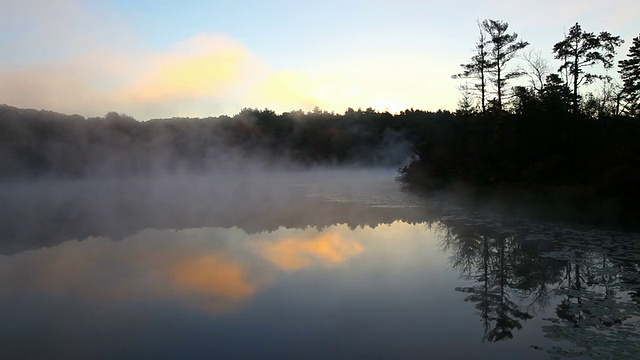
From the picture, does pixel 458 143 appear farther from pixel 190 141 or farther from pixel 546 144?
pixel 190 141

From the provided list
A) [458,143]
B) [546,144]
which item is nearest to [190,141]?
[458,143]

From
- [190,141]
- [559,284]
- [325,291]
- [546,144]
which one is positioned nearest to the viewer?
[559,284]

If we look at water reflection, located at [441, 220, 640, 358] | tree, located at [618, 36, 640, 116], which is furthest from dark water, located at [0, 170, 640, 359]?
tree, located at [618, 36, 640, 116]

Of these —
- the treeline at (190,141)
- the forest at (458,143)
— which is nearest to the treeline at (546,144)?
the forest at (458,143)

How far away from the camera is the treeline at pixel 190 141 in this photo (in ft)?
141

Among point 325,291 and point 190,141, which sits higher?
point 190,141

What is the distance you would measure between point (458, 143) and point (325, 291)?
1849 cm

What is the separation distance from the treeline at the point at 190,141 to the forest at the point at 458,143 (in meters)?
0.14

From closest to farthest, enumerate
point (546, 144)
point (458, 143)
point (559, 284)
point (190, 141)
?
Result: point (559, 284) → point (546, 144) → point (458, 143) → point (190, 141)

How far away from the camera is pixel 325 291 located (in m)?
7.01

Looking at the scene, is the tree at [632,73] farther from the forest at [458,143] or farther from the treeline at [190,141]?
the treeline at [190,141]

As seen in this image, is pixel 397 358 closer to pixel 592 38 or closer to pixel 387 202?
pixel 387 202

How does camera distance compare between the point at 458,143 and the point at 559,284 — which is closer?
the point at 559,284

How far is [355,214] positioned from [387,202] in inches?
159
